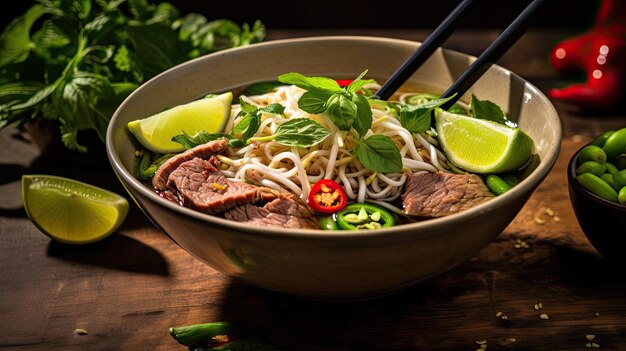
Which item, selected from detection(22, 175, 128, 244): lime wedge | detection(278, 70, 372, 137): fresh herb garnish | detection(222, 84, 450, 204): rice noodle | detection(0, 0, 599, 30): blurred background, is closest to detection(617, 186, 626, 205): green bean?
detection(222, 84, 450, 204): rice noodle

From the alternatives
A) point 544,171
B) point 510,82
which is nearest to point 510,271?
point 544,171

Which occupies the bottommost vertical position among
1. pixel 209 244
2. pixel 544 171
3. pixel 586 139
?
pixel 586 139

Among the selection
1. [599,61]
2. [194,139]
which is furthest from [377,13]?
[194,139]

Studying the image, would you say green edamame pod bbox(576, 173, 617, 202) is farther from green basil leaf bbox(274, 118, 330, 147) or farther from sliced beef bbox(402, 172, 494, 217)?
green basil leaf bbox(274, 118, 330, 147)

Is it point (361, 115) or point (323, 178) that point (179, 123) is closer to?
point (323, 178)

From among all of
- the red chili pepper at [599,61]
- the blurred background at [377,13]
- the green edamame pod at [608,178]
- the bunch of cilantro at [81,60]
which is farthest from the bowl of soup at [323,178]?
the blurred background at [377,13]

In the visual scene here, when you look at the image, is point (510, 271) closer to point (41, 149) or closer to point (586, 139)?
point (586, 139)

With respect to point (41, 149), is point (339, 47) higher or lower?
higher
